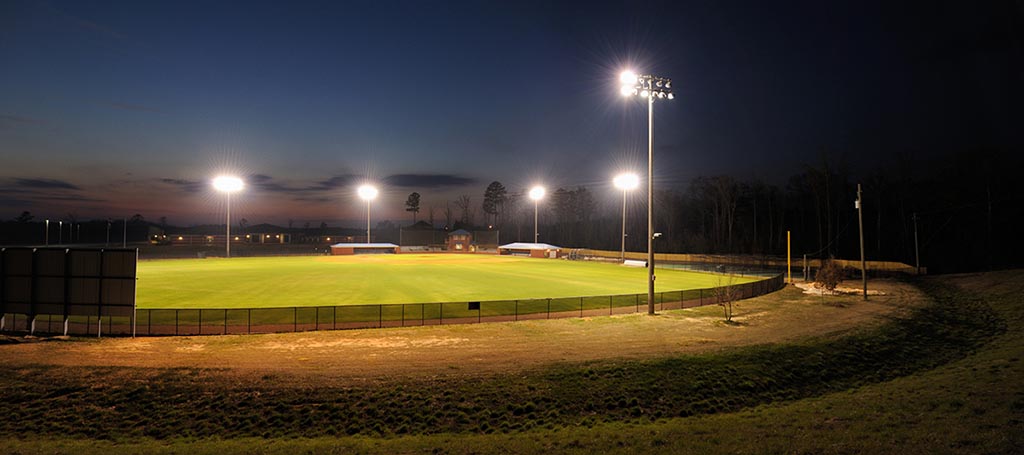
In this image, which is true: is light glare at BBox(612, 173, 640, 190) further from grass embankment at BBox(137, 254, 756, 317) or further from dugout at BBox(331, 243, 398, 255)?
dugout at BBox(331, 243, 398, 255)

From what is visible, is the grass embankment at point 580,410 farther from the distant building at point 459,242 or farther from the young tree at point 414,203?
the young tree at point 414,203

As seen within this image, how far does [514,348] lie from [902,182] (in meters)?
86.1

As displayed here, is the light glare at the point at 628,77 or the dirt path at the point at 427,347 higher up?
Answer: the light glare at the point at 628,77

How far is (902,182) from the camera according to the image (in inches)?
3073

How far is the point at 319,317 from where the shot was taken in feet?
85.9

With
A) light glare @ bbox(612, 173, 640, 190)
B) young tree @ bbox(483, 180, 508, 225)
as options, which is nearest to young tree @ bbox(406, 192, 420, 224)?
young tree @ bbox(483, 180, 508, 225)

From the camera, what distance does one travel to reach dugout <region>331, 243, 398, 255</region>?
90688mm

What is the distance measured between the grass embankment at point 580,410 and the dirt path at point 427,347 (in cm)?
114

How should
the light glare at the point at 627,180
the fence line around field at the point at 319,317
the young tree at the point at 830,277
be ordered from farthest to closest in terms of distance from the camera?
the light glare at the point at 627,180 → the young tree at the point at 830,277 → the fence line around field at the point at 319,317

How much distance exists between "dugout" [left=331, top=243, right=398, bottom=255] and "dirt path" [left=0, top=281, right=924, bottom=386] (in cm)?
7197

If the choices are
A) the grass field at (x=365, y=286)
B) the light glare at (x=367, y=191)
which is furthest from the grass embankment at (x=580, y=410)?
the light glare at (x=367, y=191)

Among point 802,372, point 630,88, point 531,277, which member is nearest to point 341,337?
point 802,372

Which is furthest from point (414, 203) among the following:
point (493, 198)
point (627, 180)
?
point (627, 180)

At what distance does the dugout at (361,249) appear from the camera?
298ft
